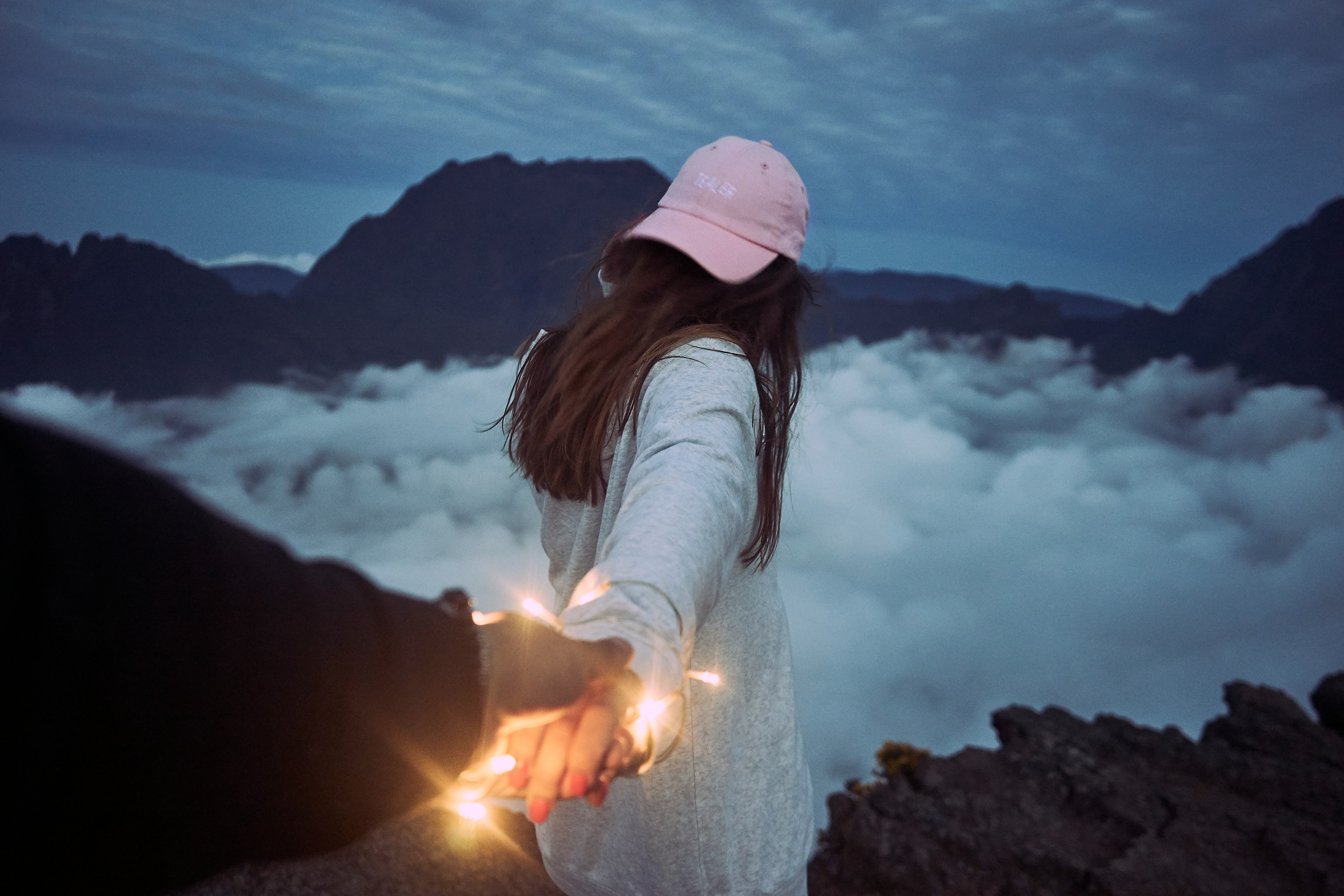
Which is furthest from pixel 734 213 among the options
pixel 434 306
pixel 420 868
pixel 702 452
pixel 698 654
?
pixel 434 306

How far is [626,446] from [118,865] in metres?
1.17

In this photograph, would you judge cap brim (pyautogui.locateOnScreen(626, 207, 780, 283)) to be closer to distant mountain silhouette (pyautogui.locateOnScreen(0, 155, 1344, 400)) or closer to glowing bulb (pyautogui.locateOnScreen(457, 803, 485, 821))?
glowing bulb (pyautogui.locateOnScreen(457, 803, 485, 821))

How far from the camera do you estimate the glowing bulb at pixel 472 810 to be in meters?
1.11

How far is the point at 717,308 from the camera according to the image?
194 centimetres

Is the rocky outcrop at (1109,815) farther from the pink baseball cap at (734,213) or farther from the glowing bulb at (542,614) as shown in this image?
the glowing bulb at (542,614)

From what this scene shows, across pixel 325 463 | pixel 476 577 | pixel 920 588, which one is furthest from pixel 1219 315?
pixel 325 463

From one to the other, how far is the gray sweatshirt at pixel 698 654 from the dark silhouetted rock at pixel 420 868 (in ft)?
5.45

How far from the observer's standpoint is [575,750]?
1050 mm

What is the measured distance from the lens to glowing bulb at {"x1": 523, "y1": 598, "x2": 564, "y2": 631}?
115 centimetres

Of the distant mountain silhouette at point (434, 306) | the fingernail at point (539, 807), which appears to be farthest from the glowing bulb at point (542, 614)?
the distant mountain silhouette at point (434, 306)

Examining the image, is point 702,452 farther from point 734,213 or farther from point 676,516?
point 734,213

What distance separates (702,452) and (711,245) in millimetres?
741

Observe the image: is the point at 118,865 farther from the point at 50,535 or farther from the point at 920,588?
the point at 920,588

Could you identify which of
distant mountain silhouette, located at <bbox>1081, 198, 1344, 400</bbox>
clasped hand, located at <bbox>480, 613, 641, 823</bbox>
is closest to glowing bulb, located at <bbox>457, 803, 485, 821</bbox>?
clasped hand, located at <bbox>480, 613, 641, 823</bbox>
